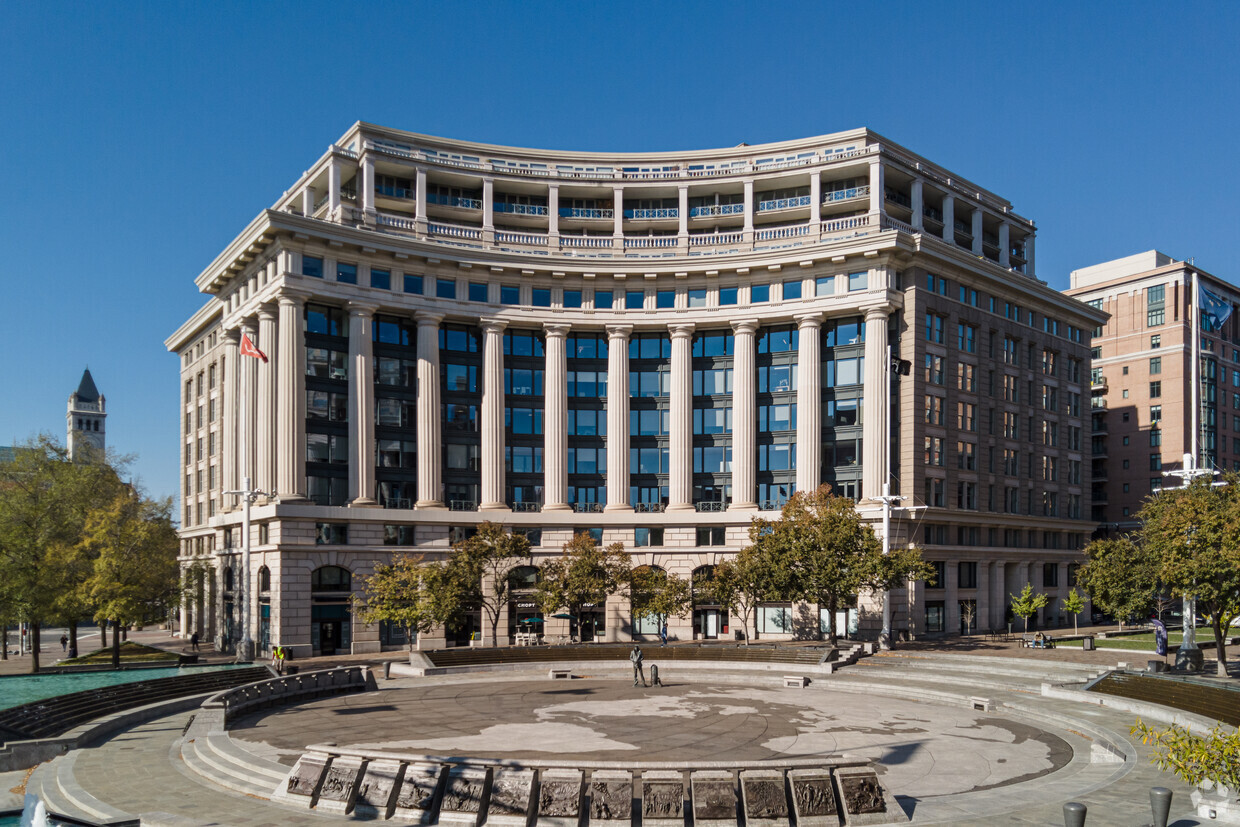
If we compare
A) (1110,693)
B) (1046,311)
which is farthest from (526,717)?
(1046,311)

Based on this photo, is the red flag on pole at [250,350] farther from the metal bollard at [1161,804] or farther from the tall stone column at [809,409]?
the metal bollard at [1161,804]

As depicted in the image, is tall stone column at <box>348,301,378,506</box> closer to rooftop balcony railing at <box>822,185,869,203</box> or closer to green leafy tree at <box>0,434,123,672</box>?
green leafy tree at <box>0,434,123,672</box>

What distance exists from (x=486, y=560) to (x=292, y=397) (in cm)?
1869

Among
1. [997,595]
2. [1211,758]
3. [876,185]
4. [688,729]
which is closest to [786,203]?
[876,185]

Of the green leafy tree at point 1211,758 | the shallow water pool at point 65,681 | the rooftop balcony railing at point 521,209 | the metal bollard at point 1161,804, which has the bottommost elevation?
the shallow water pool at point 65,681

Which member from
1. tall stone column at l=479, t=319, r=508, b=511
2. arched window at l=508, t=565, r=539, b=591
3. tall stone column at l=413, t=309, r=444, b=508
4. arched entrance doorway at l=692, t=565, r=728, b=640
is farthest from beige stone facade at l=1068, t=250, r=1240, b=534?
tall stone column at l=413, t=309, r=444, b=508

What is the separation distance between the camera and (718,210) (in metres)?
77.4

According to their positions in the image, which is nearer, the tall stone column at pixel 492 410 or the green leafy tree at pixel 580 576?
the green leafy tree at pixel 580 576

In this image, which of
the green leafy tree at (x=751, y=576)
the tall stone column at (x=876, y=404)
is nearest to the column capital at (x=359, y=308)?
the green leafy tree at (x=751, y=576)

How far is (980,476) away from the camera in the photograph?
75250mm

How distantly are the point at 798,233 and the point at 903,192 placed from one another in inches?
515

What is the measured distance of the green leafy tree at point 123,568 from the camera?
186 feet

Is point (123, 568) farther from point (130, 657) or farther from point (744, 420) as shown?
point (744, 420)

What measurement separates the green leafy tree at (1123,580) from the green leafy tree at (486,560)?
3686cm
